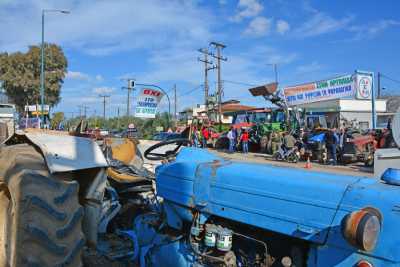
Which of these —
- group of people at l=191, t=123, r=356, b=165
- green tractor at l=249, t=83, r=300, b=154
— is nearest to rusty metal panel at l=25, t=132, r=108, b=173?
group of people at l=191, t=123, r=356, b=165

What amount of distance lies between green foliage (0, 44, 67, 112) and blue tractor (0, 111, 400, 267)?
3552 centimetres

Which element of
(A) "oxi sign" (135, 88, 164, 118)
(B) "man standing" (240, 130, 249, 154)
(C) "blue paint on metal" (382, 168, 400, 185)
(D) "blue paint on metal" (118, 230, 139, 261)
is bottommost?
(D) "blue paint on metal" (118, 230, 139, 261)

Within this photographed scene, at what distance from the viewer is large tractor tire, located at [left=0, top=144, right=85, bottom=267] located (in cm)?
260

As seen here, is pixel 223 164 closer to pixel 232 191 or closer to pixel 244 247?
pixel 232 191

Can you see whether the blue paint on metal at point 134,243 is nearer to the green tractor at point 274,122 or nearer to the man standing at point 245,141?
the green tractor at point 274,122

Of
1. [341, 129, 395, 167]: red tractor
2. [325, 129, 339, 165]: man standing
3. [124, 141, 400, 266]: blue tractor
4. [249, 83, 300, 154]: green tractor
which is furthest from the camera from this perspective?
[249, 83, 300, 154]: green tractor

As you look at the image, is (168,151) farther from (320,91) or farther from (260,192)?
(320,91)

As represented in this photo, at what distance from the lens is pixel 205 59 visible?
Answer: 4306 cm

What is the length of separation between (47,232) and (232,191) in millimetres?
1238

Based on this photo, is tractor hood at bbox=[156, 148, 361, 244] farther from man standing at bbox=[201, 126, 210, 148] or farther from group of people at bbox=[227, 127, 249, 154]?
man standing at bbox=[201, 126, 210, 148]

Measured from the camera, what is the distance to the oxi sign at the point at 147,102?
23984 mm

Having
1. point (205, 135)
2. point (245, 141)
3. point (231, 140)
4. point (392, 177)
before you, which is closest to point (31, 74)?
point (205, 135)

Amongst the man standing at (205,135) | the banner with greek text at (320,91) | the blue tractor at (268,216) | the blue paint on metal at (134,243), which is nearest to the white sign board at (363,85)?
the banner with greek text at (320,91)

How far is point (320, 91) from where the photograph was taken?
2123 centimetres
